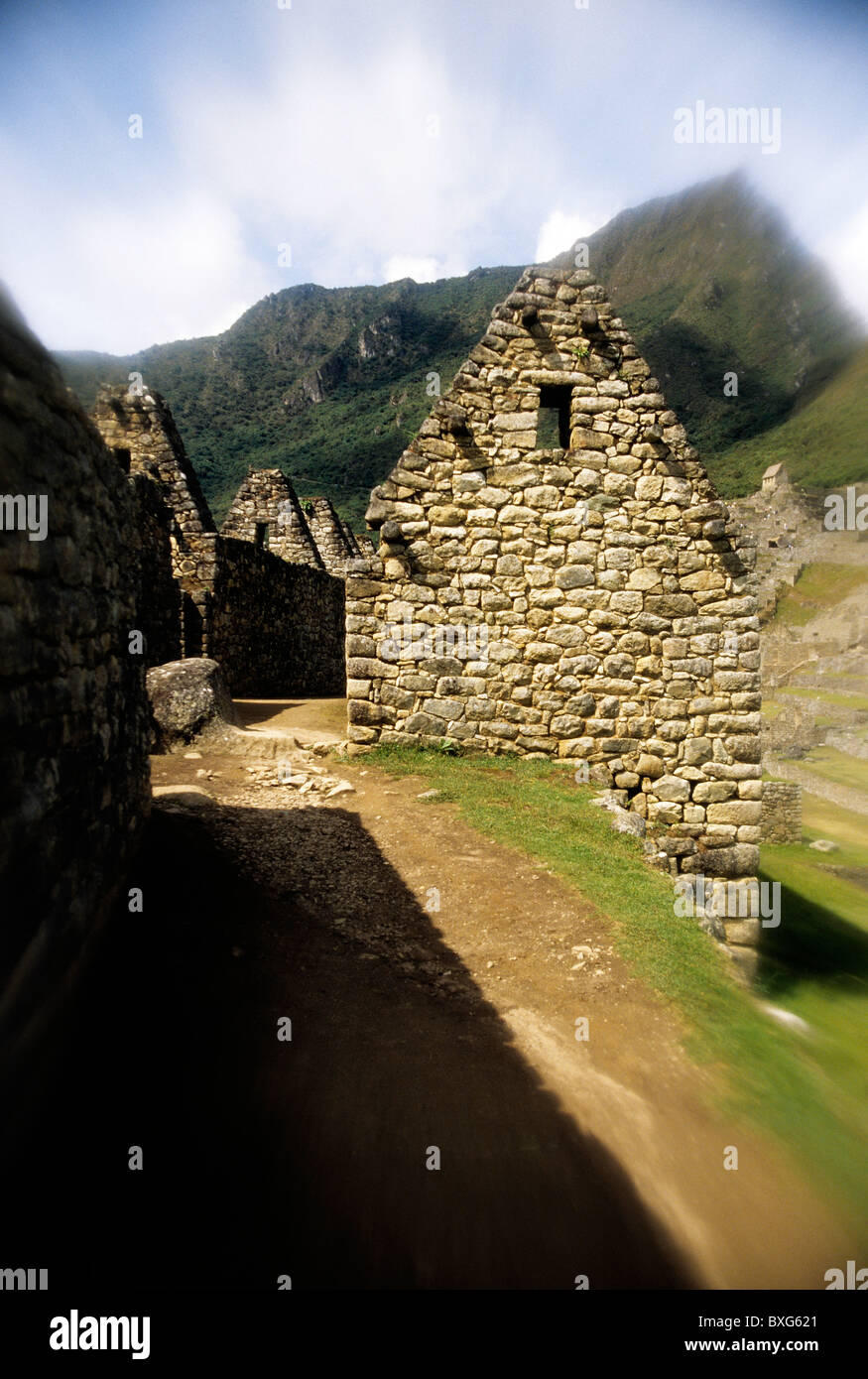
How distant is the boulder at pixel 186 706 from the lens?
7.91m

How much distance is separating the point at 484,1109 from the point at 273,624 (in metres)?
12.5

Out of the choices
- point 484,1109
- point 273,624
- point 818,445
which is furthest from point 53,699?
point 818,445

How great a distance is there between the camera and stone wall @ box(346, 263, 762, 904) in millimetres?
7344

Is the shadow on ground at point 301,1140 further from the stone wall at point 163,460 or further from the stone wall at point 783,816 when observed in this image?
the stone wall at point 783,816

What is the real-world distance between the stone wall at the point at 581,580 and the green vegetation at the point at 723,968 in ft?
3.14

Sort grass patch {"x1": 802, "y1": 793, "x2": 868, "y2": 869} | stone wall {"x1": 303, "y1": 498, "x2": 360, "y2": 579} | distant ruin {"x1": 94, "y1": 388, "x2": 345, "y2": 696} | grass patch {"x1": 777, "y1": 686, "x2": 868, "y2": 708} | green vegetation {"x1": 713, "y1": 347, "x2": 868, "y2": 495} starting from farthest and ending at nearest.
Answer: green vegetation {"x1": 713, "y1": 347, "x2": 868, "y2": 495}
grass patch {"x1": 777, "y1": 686, "x2": 868, "y2": 708}
stone wall {"x1": 303, "y1": 498, "x2": 360, "y2": 579}
grass patch {"x1": 802, "y1": 793, "x2": 868, "y2": 869}
distant ruin {"x1": 94, "y1": 388, "x2": 345, "y2": 696}

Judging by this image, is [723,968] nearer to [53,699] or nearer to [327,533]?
[53,699]

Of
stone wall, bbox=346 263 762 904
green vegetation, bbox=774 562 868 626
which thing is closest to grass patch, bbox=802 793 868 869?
stone wall, bbox=346 263 762 904

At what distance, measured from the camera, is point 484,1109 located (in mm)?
2795

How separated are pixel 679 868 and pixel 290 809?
14.6 feet

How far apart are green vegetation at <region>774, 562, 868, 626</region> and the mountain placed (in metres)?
13.4

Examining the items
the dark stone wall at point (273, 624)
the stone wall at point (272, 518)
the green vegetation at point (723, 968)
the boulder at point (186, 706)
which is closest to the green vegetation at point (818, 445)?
the dark stone wall at point (273, 624)

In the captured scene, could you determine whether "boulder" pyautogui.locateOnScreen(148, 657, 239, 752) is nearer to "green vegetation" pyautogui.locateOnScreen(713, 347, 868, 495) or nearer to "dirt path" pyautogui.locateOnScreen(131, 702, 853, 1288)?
"dirt path" pyautogui.locateOnScreen(131, 702, 853, 1288)
